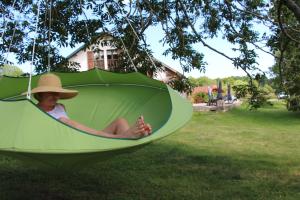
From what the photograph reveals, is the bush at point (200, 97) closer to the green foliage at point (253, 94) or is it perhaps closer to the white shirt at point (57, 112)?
the green foliage at point (253, 94)

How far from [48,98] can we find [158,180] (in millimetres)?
1826

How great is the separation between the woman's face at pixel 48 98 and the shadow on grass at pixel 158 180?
110cm

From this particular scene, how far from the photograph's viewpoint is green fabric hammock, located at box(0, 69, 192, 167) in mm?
2688

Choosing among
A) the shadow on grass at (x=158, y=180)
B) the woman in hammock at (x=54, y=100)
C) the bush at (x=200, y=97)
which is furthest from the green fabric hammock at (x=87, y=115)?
the bush at (x=200, y=97)

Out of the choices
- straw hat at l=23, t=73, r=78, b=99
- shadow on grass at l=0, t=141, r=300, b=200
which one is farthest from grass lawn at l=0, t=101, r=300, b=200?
straw hat at l=23, t=73, r=78, b=99

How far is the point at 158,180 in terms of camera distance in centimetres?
496

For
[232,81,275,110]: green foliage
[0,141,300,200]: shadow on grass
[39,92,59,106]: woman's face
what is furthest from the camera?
[232,81,275,110]: green foliage

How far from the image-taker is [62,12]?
5617 mm

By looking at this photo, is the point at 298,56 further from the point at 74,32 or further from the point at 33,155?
the point at 33,155

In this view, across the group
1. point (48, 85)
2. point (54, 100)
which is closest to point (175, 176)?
point (54, 100)

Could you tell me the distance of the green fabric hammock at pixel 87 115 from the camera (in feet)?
8.82

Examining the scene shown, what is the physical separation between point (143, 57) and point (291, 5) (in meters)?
1.61

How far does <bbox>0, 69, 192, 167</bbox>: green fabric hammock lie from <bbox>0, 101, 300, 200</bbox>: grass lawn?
70 cm

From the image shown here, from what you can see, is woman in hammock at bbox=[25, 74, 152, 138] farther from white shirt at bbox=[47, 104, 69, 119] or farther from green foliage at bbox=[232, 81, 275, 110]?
green foliage at bbox=[232, 81, 275, 110]
